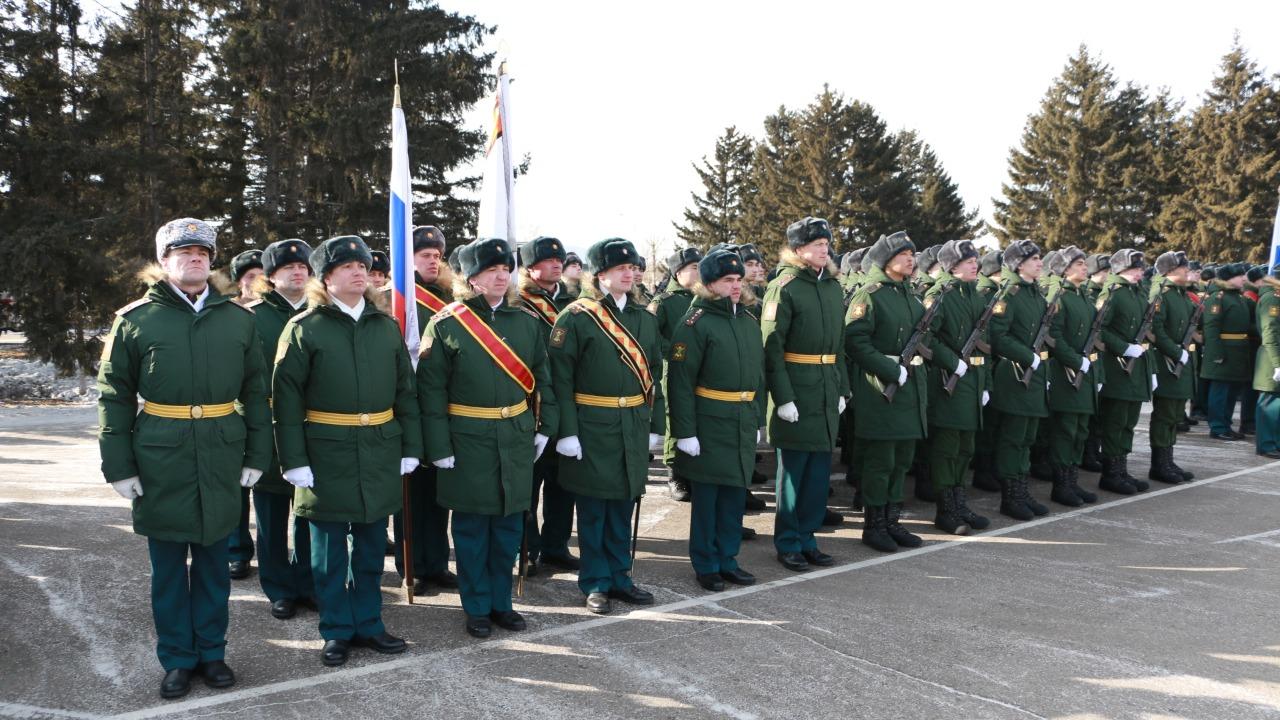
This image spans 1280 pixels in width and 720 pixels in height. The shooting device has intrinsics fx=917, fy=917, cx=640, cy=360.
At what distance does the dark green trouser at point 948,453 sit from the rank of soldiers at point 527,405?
0.06ft

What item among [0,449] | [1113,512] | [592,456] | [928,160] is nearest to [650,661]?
[592,456]

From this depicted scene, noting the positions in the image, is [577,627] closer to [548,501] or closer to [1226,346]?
[548,501]

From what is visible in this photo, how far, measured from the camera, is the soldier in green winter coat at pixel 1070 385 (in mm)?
8211

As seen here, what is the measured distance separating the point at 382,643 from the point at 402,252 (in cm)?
213

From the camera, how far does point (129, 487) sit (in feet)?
13.2

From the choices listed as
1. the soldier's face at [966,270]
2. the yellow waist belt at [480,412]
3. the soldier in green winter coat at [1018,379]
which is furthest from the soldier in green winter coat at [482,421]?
the soldier in green winter coat at [1018,379]

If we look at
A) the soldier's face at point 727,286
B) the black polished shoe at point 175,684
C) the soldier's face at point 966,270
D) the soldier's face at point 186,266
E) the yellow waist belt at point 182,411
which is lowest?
the black polished shoe at point 175,684

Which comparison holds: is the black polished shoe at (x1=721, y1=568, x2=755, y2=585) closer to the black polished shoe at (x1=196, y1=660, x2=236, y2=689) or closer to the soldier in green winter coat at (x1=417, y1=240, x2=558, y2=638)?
the soldier in green winter coat at (x1=417, y1=240, x2=558, y2=638)

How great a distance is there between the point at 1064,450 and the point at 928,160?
5383 centimetres

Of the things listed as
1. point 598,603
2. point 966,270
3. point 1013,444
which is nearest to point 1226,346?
point 1013,444

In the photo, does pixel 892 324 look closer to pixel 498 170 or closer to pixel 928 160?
pixel 498 170

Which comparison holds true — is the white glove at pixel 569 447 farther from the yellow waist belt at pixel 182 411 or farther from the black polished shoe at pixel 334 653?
the yellow waist belt at pixel 182 411

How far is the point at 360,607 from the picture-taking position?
4.68 m

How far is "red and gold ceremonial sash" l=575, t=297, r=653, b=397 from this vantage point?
5410 millimetres
